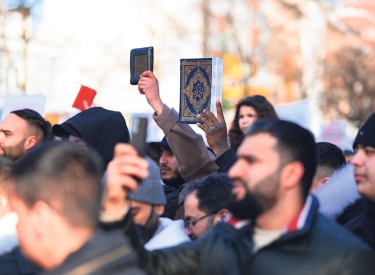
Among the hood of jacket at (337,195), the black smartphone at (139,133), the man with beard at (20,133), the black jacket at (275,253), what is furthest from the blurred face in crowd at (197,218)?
the man with beard at (20,133)

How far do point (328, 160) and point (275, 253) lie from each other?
2167 millimetres

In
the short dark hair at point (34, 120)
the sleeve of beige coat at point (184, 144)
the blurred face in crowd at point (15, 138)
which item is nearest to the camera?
the sleeve of beige coat at point (184, 144)

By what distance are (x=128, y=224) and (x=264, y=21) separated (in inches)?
1257

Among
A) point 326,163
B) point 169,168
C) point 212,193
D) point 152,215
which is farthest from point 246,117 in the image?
point 152,215

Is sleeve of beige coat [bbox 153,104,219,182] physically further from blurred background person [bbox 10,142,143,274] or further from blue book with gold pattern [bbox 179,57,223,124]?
blurred background person [bbox 10,142,143,274]

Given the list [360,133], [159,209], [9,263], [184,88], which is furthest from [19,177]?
[184,88]

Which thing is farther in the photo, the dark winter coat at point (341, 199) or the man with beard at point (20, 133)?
the man with beard at point (20, 133)

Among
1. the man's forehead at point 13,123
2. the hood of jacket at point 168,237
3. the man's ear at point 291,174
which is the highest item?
the man's ear at point 291,174

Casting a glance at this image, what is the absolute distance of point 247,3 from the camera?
33094mm

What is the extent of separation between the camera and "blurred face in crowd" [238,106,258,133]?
755cm

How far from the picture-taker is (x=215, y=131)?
19.6 feet

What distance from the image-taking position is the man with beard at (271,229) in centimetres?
363

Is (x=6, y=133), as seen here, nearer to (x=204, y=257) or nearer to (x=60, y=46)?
(x=204, y=257)

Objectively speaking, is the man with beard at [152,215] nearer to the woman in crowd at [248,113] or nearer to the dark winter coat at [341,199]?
the dark winter coat at [341,199]
